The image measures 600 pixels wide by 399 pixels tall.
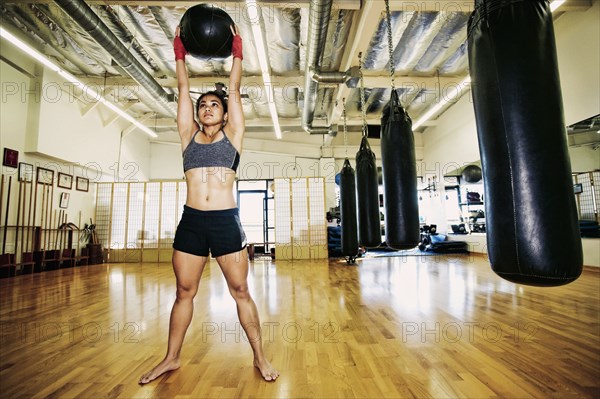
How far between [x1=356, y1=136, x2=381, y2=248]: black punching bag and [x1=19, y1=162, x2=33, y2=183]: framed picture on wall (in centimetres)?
643

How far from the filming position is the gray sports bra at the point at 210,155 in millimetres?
1547

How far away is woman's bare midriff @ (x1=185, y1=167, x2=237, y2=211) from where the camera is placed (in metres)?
1.53

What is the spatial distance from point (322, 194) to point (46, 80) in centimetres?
630

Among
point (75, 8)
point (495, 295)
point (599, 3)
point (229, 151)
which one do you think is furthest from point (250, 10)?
point (599, 3)

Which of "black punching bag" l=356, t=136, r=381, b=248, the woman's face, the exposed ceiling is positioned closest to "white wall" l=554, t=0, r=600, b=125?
the exposed ceiling

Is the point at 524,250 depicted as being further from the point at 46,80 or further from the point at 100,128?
the point at 100,128

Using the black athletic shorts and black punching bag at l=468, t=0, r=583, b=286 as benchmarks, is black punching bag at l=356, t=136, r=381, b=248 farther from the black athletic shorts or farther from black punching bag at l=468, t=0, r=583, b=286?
black punching bag at l=468, t=0, r=583, b=286

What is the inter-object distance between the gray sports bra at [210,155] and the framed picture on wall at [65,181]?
22.8 feet

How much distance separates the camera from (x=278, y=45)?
5191mm

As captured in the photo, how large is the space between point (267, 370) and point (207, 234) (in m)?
0.69

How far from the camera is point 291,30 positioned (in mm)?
4793

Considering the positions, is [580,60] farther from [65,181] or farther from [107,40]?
[65,181]

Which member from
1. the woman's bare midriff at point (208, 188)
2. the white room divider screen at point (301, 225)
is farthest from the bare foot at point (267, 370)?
the white room divider screen at point (301, 225)

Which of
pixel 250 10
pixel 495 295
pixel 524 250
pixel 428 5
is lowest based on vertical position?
pixel 495 295
